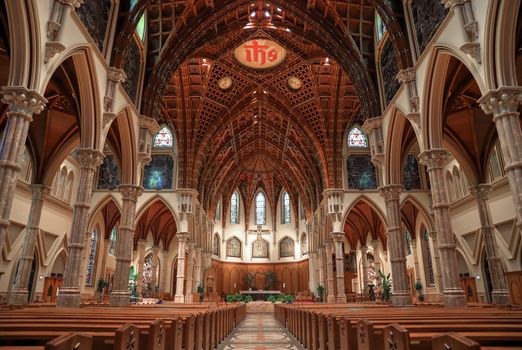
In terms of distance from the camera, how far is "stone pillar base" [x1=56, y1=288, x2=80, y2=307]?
11.0 meters

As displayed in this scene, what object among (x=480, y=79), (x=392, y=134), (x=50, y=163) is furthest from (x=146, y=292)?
(x=480, y=79)

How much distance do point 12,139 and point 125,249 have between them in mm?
7788

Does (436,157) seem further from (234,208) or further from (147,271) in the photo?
(234,208)

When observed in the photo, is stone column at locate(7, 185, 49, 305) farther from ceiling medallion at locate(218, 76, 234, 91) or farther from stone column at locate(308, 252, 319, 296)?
stone column at locate(308, 252, 319, 296)

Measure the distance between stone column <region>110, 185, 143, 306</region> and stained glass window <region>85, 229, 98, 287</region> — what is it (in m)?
12.1

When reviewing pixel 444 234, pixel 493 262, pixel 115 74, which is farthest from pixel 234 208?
pixel 444 234

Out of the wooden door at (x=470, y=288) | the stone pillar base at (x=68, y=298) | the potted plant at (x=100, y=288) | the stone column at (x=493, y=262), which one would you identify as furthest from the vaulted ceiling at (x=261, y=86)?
the wooden door at (x=470, y=288)

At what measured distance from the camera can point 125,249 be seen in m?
15.3

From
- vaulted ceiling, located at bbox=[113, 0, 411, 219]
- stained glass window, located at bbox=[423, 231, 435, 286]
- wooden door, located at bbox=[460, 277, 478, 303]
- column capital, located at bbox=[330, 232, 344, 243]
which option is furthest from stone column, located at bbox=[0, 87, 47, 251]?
stained glass window, located at bbox=[423, 231, 435, 286]

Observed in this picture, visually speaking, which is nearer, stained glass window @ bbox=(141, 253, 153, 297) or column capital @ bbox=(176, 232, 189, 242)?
column capital @ bbox=(176, 232, 189, 242)

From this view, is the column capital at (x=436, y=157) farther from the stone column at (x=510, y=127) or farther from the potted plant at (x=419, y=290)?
the potted plant at (x=419, y=290)

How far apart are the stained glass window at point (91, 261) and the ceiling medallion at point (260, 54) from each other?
16.5 m

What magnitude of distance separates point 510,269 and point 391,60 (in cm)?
1137

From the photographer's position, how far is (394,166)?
16.1 m
